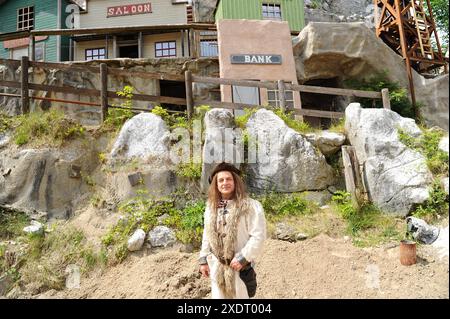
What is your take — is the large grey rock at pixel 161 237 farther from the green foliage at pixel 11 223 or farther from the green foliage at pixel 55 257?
the green foliage at pixel 11 223

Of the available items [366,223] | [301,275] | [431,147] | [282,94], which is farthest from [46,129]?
[431,147]

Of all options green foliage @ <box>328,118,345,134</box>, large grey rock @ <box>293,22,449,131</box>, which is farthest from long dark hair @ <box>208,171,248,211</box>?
large grey rock @ <box>293,22,449,131</box>

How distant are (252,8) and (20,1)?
12521mm

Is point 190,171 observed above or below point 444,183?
above

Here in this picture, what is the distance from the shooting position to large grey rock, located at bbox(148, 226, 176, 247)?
655cm

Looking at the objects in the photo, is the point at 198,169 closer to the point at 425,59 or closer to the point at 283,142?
the point at 283,142

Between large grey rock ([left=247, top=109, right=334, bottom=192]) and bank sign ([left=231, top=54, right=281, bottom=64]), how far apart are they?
18.7 ft

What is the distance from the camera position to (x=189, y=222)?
22.3 feet

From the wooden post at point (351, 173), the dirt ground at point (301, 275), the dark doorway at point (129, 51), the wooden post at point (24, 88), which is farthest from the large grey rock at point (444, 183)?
the dark doorway at point (129, 51)

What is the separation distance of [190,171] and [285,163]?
2.06 metres

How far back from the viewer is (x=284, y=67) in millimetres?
13562

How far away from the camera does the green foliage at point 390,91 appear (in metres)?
13.5

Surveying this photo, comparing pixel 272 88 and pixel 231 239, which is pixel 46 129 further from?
pixel 231 239
